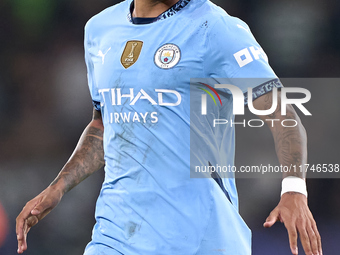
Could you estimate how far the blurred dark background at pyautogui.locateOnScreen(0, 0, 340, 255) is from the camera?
17.2 feet

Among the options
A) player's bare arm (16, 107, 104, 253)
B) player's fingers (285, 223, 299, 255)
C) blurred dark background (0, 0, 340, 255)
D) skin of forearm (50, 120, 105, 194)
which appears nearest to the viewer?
player's fingers (285, 223, 299, 255)

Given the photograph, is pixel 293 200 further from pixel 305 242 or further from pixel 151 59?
pixel 151 59

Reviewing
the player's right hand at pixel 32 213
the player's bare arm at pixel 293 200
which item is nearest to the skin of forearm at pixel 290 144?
the player's bare arm at pixel 293 200

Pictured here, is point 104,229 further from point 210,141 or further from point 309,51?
point 309,51

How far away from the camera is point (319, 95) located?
5617mm

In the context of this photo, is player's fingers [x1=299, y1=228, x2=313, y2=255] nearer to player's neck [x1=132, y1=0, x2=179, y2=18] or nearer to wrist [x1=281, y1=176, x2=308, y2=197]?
wrist [x1=281, y1=176, x2=308, y2=197]

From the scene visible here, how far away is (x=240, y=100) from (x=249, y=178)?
3.38 meters

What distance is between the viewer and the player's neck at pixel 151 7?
246cm

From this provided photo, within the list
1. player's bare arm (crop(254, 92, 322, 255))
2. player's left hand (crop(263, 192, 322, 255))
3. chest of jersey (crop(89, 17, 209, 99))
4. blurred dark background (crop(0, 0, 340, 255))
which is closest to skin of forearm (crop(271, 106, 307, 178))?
player's bare arm (crop(254, 92, 322, 255))

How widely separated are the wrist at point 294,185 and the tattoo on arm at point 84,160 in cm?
111

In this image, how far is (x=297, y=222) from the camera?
6.06ft

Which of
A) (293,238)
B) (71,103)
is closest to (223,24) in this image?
(293,238)

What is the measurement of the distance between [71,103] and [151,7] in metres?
3.42

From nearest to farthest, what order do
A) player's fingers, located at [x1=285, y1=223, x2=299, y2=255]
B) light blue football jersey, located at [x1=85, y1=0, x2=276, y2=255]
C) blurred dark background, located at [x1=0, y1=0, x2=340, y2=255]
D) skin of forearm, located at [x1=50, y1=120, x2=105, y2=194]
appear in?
player's fingers, located at [x1=285, y1=223, x2=299, y2=255], light blue football jersey, located at [x1=85, y1=0, x2=276, y2=255], skin of forearm, located at [x1=50, y1=120, x2=105, y2=194], blurred dark background, located at [x1=0, y1=0, x2=340, y2=255]
